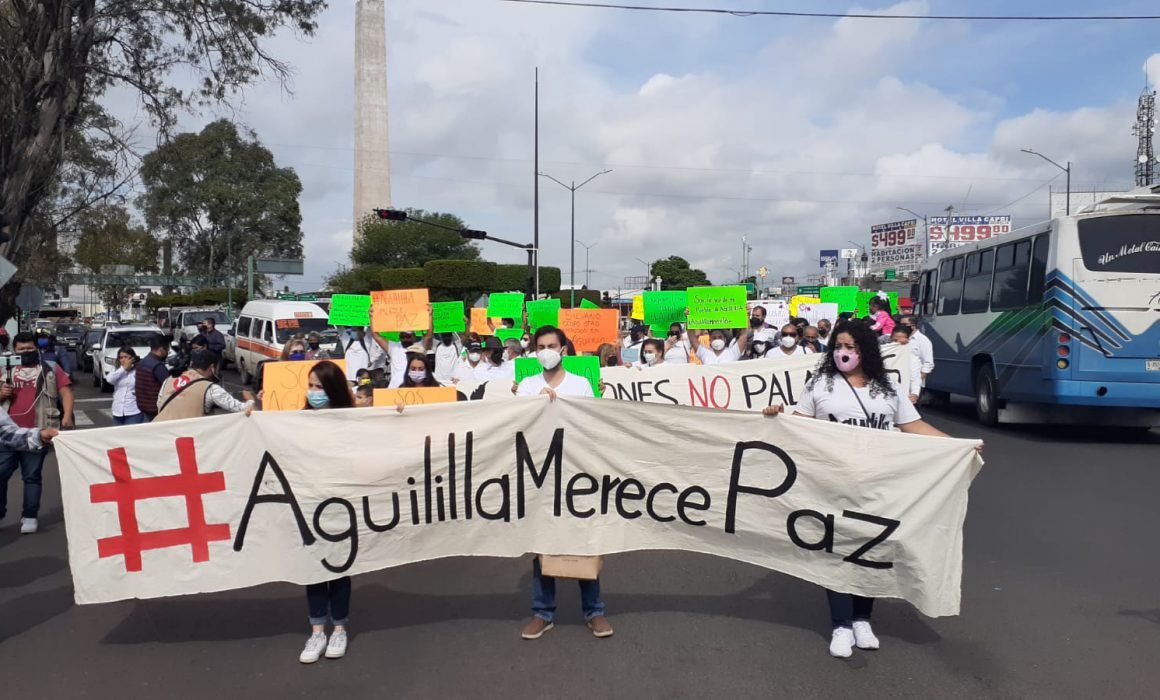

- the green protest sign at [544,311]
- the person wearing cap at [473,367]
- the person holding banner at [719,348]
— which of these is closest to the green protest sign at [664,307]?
the person holding banner at [719,348]

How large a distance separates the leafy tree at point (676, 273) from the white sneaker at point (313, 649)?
3785 inches

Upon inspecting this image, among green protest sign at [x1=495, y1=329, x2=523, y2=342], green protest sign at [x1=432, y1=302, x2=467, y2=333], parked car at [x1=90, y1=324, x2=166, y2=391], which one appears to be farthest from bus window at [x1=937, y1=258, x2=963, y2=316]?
parked car at [x1=90, y1=324, x2=166, y2=391]

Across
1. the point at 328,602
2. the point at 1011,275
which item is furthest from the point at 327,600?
the point at 1011,275

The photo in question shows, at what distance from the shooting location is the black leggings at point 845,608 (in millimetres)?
4758

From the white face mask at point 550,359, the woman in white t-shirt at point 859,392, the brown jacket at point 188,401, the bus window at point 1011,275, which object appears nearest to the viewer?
the woman in white t-shirt at point 859,392

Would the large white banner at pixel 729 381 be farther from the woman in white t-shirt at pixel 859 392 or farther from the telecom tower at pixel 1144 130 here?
the telecom tower at pixel 1144 130

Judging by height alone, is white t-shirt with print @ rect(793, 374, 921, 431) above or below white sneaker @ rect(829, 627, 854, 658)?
above

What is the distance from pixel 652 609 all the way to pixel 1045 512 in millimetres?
4641

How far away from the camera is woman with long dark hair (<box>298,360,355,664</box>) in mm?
4727

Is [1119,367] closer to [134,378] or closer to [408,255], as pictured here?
[134,378]

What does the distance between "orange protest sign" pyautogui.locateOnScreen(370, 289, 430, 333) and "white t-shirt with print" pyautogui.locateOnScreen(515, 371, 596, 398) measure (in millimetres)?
7067

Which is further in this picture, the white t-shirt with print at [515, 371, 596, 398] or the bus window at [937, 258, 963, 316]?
the bus window at [937, 258, 963, 316]

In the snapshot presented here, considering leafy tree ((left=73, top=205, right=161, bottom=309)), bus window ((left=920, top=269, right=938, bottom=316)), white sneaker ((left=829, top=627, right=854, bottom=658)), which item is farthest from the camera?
leafy tree ((left=73, top=205, right=161, bottom=309))

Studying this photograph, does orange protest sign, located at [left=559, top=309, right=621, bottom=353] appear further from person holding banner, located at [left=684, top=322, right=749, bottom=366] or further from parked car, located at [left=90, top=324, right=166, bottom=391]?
parked car, located at [left=90, top=324, right=166, bottom=391]
